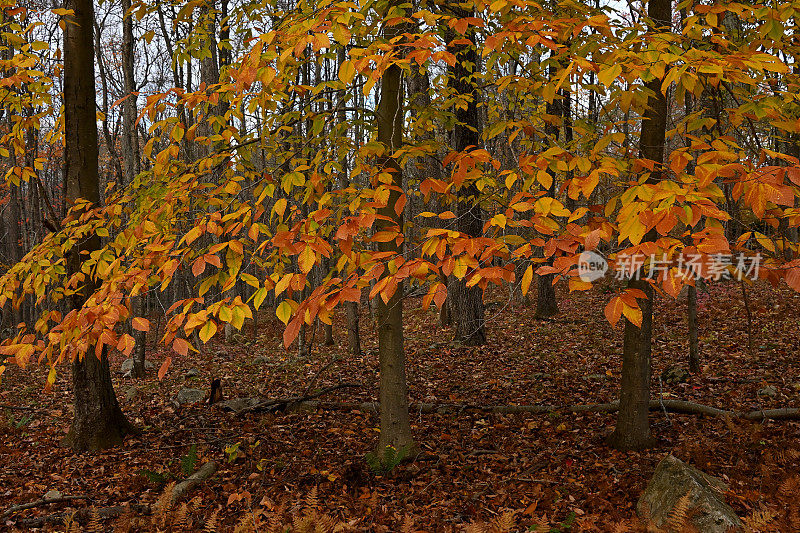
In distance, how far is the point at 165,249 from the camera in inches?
102

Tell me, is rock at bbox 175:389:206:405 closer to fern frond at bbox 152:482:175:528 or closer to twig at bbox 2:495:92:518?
twig at bbox 2:495:92:518

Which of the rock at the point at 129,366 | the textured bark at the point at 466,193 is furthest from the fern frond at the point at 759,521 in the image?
the rock at the point at 129,366

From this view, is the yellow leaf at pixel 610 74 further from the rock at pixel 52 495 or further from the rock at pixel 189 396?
→ the rock at pixel 189 396

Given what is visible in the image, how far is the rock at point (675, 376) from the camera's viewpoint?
7.04 meters

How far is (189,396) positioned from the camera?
7594mm

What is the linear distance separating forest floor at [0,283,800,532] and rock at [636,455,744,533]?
0.23 m

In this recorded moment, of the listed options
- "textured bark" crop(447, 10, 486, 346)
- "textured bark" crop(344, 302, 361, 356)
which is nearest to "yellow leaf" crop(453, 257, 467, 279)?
"textured bark" crop(447, 10, 486, 346)

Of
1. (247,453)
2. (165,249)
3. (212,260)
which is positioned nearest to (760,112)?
(212,260)

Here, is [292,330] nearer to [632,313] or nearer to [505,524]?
[632,313]

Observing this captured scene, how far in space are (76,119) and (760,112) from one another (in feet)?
20.5

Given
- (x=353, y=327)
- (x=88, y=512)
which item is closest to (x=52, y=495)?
(x=88, y=512)

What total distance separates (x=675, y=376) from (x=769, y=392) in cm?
114

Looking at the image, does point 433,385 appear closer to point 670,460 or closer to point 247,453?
point 247,453

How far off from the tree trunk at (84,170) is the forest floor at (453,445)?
292 millimetres
